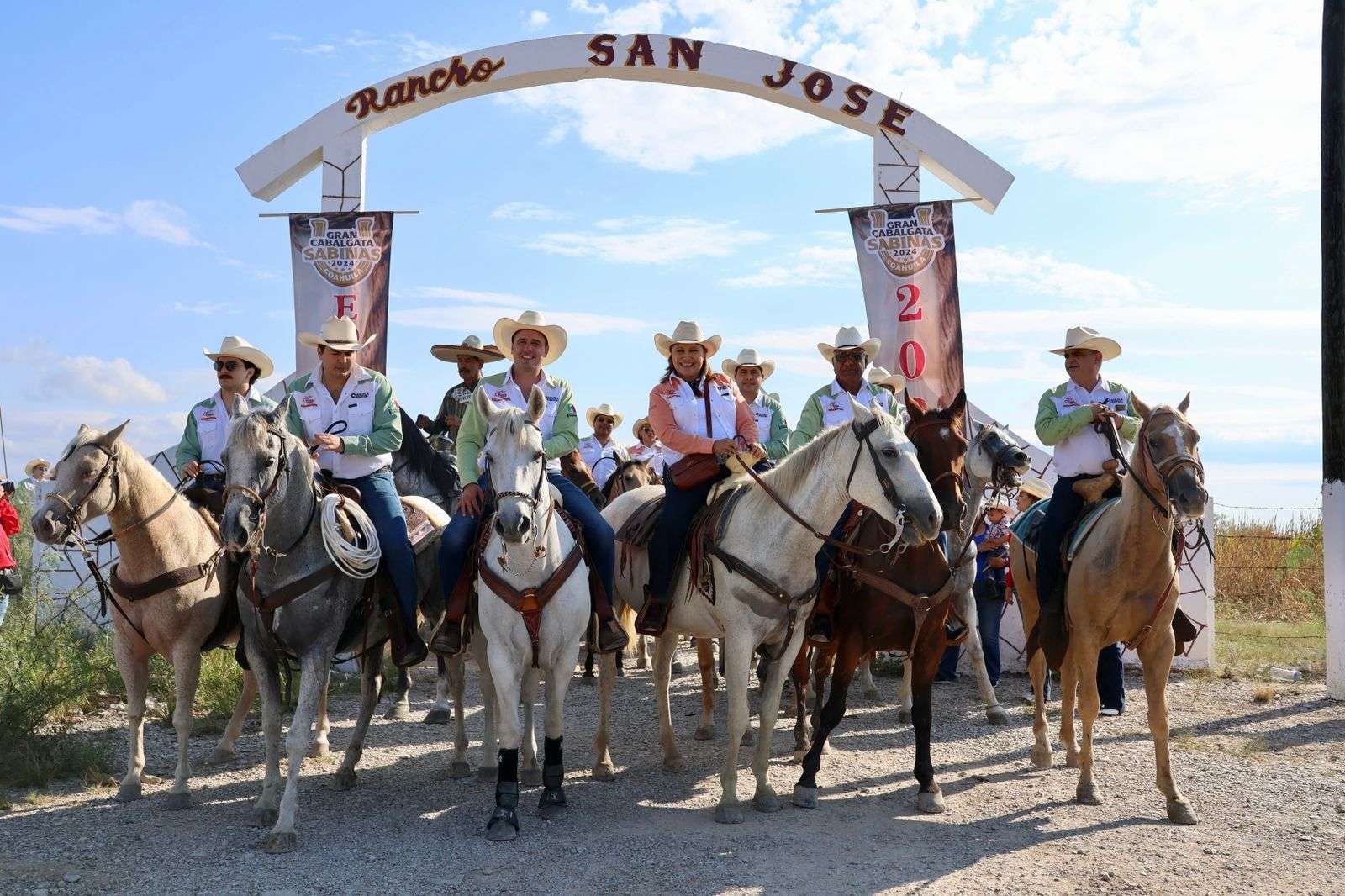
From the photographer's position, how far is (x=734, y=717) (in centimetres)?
612

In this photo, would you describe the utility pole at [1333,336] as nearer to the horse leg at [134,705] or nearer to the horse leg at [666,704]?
the horse leg at [666,704]

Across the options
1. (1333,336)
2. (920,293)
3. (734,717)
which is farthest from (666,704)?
(1333,336)

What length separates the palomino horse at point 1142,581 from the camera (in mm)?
6098

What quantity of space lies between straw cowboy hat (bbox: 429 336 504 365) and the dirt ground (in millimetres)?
4328

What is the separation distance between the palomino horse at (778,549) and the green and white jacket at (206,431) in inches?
133

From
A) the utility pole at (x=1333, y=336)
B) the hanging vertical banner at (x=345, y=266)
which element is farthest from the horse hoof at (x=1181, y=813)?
the hanging vertical banner at (x=345, y=266)

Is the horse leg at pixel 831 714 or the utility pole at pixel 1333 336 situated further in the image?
the utility pole at pixel 1333 336

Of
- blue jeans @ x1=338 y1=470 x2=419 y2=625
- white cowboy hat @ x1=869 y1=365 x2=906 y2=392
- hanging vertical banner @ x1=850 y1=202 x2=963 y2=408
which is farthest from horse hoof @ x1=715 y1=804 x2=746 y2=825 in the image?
hanging vertical banner @ x1=850 y1=202 x2=963 y2=408

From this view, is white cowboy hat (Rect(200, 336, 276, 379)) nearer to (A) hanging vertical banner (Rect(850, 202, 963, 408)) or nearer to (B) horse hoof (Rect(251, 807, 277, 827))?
(B) horse hoof (Rect(251, 807, 277, 827))

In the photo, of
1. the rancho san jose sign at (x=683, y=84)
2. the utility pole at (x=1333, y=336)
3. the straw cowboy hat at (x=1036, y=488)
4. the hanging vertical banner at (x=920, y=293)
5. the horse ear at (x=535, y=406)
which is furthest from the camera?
the rancho san jose sign at (x=683, y=84)

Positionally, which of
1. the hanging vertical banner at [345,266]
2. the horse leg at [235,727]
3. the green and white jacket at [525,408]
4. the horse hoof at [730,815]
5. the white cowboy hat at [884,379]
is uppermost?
the hanging vertical banner at [345,266]

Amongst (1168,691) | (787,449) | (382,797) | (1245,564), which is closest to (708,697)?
(787,449)

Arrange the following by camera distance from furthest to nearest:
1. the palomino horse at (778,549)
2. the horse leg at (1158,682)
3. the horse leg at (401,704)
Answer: the horse leg at (401,704) < the horse leg at (1158,682) < the palomino horse at (778,549)

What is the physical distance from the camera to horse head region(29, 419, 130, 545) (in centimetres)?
593
